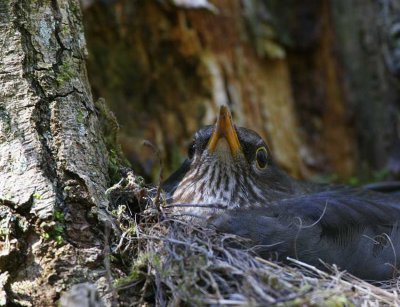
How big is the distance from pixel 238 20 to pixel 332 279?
131 inches

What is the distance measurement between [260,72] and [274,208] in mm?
2265

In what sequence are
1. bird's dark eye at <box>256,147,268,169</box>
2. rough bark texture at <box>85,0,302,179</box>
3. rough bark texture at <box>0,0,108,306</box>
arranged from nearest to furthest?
rough bark texture at <box>0,0,108,306</box>
bird's dark eye at <box>256,147,268,169</box>
rough bark texture at <box>85,0,302,179</box>

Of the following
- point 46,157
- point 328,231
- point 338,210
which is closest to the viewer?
point 46,157

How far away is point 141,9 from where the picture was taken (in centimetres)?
569

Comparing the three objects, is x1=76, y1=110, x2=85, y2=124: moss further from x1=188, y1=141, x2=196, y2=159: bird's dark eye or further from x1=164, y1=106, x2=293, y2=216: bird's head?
x1=188, y1=141, x2=196, y2=159: bird's dark eye

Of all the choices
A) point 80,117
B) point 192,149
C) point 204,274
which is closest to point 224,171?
point 192,149

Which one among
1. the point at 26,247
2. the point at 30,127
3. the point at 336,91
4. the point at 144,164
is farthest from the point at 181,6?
the point at 26,247

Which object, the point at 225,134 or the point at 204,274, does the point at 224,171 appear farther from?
the point at 204,274

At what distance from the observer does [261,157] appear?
176 inches

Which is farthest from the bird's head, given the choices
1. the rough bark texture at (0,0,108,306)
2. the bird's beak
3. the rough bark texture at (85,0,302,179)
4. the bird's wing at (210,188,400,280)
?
the rough bark texture at (85,0,302,179)

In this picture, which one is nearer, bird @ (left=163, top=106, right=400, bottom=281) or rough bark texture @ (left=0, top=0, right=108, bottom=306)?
rough bark texture @ (left=0, top=0, right=108, bottom=306)

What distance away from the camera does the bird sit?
12.2ft

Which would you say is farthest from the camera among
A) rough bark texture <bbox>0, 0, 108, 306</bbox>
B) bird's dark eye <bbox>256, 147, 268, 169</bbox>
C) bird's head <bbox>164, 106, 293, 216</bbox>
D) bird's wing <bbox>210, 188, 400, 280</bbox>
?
bird's dark eye <bbox>256, 147, 268, 169</bbox>

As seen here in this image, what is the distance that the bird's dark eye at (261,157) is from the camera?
4434 mm
